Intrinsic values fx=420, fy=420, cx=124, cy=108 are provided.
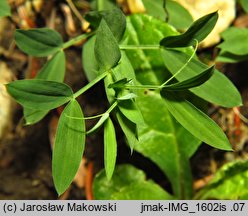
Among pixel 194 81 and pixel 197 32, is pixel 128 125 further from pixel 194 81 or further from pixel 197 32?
pixel 197 32

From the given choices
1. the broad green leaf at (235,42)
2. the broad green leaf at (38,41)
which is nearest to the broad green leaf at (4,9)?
the broad green leaf at (38,41)

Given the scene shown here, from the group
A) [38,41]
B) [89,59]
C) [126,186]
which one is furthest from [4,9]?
[126,186]

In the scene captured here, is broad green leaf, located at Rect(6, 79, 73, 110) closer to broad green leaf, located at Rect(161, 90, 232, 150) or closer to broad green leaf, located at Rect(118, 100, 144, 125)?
broad green leaf, located at Rect(118, 100, 144, 125)

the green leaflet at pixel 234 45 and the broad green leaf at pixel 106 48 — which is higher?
the broad green leaf at pixel 106 48

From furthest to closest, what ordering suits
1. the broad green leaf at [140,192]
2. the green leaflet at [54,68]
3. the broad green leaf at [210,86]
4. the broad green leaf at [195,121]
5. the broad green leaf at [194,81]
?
the broad green leaf at [140,192] < the green leaflet at [54,68] < the broad green leaf at [210,86] < the broad green leaf at [195,121] < the broad green leaf at [194,81]

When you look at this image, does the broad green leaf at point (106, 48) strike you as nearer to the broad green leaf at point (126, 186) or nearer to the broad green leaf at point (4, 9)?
the broad green leaf at point (4, 9)

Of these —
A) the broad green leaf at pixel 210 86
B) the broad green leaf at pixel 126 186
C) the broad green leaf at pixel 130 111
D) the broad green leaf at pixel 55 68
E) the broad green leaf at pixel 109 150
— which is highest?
the broad green leaf at pixel 130 111

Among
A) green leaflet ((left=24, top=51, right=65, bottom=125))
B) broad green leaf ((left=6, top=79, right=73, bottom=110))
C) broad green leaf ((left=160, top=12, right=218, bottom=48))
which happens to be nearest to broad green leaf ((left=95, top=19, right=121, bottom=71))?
broad green leaf ((left=6, top=79, right=73, bottom=110))
